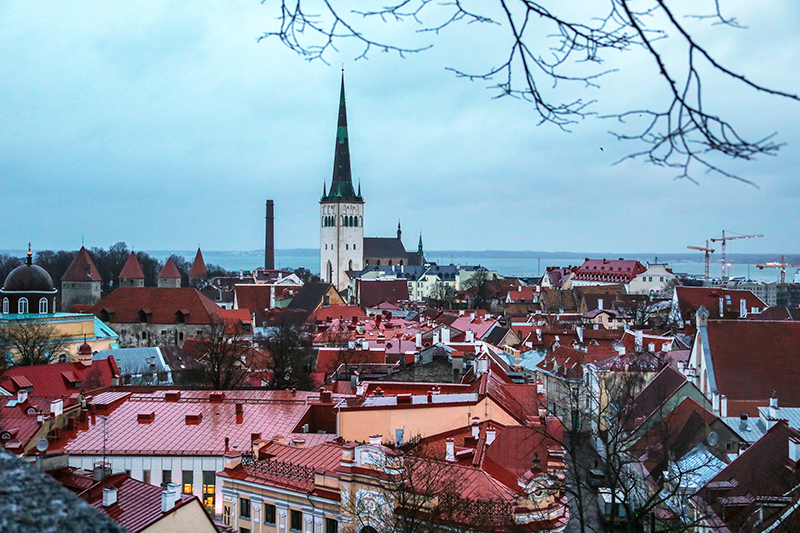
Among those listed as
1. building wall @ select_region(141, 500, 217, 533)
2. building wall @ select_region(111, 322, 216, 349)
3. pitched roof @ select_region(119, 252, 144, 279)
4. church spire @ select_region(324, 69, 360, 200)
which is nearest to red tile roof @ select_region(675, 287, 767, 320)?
building wall @ select_region(111, 322, 216, 349)

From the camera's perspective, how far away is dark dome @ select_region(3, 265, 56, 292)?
4275cm

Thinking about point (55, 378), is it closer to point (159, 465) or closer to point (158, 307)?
point (159, 465)

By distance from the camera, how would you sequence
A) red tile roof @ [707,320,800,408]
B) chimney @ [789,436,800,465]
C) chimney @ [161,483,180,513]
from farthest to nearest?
red tile roof @ [707,320,800,408] < chimney @ [789,436,800,465] < chimney @ [161,483,180,513]

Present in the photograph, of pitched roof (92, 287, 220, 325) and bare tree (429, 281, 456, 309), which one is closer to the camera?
pitched roof (92, 287, 220, 325)

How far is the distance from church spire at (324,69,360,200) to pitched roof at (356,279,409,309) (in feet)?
76.2

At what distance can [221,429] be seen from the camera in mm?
18984

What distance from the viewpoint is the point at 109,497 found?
462 inches

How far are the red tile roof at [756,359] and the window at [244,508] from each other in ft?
45.3

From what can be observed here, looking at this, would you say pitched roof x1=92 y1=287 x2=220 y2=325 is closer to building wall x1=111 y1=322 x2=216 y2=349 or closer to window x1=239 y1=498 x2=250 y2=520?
building wall x1=111 y1=322 x2=216 y2=349

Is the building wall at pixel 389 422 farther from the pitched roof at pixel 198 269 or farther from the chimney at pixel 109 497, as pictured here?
the pitched roof at pixel 198 269

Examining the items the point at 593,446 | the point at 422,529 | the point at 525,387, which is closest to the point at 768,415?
the point at 525,387

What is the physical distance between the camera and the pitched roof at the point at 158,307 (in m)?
55.6

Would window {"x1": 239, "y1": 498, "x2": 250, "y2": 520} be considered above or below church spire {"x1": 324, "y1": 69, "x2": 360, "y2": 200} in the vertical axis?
below

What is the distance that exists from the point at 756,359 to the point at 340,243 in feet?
293
